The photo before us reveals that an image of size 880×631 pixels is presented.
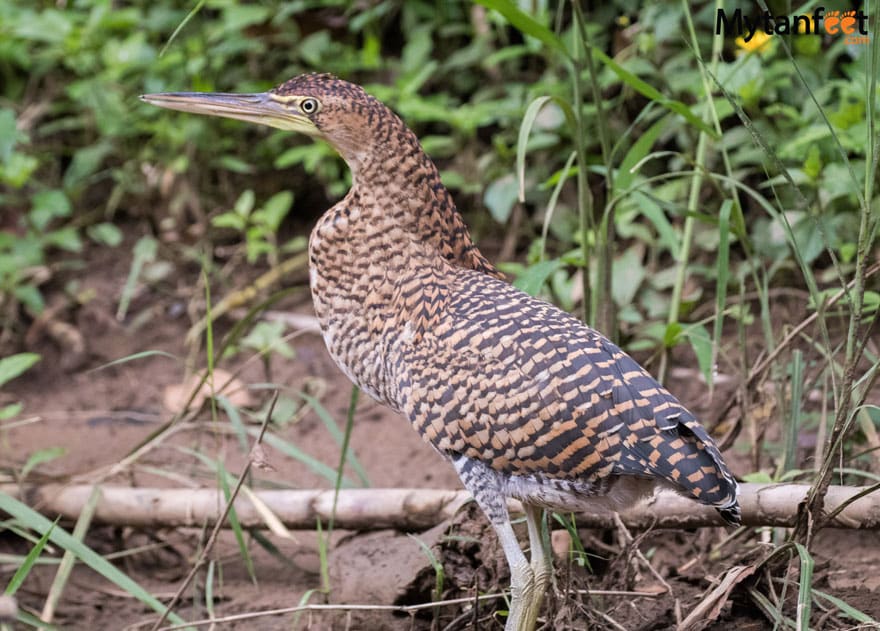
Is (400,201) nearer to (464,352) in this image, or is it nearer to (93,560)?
(464,352)

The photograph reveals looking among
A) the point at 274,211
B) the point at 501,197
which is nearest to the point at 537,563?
the point at 501,197

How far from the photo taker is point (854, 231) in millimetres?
4418

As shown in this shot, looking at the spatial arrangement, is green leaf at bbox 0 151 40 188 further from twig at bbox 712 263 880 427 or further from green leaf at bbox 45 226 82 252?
twig at bbox 712 263 880 427

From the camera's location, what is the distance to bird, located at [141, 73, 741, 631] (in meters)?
2.62

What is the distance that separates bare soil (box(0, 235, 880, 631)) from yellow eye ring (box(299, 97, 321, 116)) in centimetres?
93

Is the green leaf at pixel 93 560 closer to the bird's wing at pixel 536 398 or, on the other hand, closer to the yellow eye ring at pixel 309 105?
the bird's wing at pixel 536 398

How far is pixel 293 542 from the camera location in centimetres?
416

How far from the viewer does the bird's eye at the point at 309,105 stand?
3146 millimetres

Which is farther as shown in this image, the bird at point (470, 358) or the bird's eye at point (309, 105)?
the bird's eye at point (309, 105)

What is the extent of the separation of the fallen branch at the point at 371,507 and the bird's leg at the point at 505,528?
376 millimetres

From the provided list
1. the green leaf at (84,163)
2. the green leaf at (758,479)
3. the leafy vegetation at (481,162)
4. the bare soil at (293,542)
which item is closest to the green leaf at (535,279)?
the leafy vegetation at (481,162)

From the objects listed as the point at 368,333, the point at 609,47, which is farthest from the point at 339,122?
the point at 609,47

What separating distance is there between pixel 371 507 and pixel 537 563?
35.5 inches

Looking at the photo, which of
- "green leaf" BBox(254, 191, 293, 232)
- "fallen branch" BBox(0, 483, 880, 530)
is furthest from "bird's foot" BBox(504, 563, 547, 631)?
"green leaf" BBox(254, 191, 293, 232)
